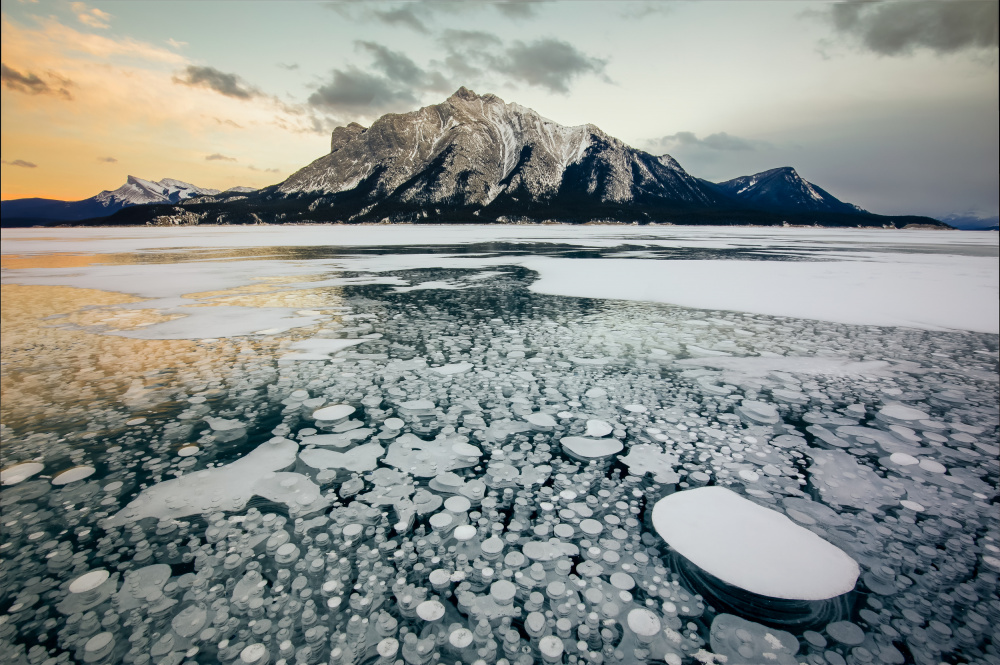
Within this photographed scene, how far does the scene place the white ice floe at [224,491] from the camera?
9.91ft

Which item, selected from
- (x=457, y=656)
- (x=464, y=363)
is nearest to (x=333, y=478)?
(x=457, y=656)

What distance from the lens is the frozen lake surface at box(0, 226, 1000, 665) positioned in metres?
2.14

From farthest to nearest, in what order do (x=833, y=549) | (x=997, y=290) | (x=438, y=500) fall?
(x=997, y=290) < (x=438, y=500) < (x=833, y=549)

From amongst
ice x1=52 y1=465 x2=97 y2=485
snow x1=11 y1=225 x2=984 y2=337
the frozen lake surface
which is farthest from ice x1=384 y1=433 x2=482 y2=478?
snow x1=11 y1=225 x2=984 y2=337

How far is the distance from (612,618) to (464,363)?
416cm

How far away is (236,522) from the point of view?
291 cm

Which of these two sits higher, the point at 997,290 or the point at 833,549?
the point at 997,290

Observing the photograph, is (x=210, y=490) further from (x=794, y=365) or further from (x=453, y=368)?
(x=794, y=365)

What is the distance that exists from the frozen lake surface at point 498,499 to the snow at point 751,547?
2cm

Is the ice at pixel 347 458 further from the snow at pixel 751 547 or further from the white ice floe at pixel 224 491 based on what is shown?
the snow at pixel 751 547

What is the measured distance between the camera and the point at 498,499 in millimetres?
3160

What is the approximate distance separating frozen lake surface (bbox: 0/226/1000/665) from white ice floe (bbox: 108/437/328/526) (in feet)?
0.07

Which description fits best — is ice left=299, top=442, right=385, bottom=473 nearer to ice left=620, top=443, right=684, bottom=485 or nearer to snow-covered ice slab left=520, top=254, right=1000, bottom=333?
ice left=620, top=443, right=684, bottom=485

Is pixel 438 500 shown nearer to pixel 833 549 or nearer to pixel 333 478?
pixel 333 478
